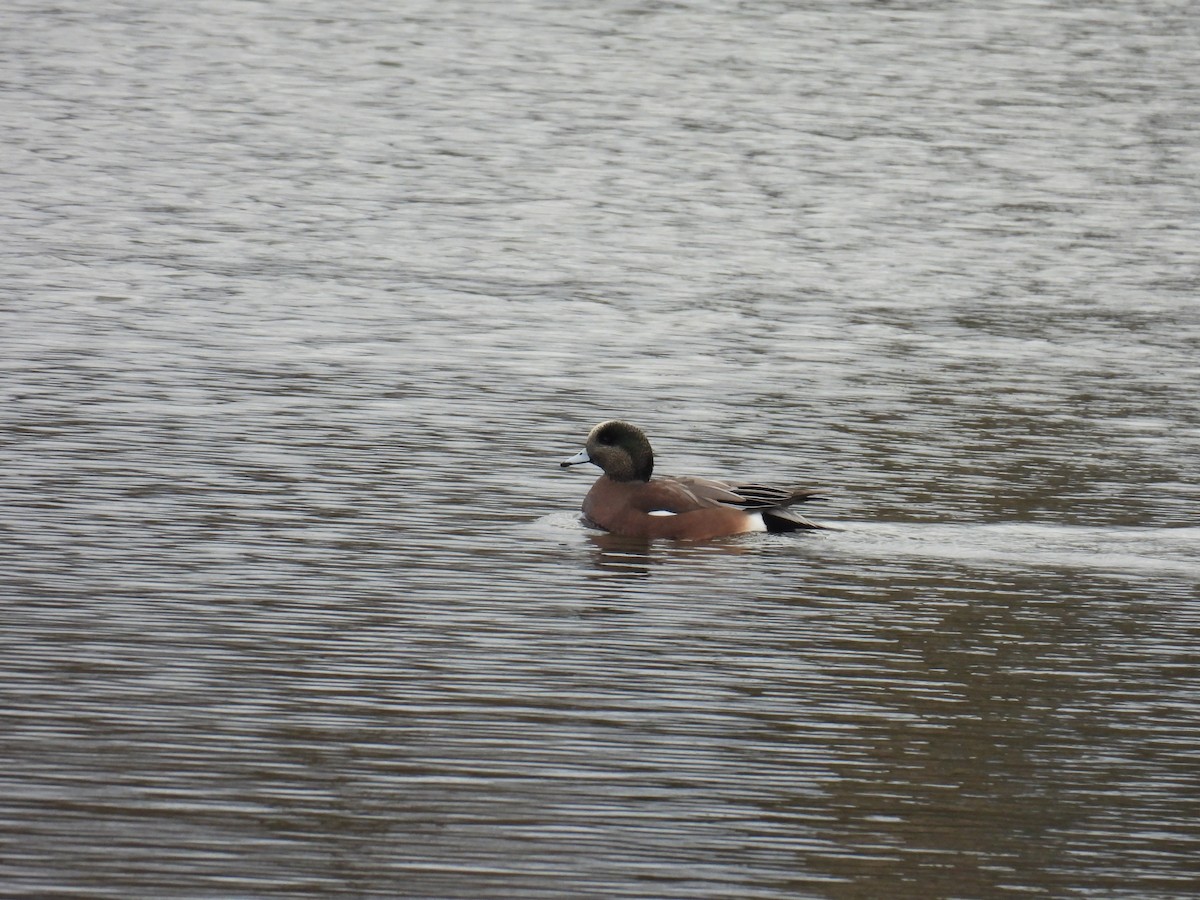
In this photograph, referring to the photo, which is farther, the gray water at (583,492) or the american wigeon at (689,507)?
the american wigeon at (689,507)

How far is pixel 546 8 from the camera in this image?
114 ft

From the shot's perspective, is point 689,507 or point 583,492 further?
point 583,492

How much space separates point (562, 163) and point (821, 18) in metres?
10.6

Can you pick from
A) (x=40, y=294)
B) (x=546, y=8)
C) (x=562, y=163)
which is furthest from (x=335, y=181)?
(x=546, y=8)

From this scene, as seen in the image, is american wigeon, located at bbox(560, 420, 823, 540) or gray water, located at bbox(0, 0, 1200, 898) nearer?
gray water, located at bbox(0, 0, 1200, 898)

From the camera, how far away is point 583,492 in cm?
1203

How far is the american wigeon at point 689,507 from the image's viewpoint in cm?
1109

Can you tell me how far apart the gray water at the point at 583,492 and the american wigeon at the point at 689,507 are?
0.38 feet

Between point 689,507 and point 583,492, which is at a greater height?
point 689,507

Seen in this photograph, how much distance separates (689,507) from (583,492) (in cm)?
94

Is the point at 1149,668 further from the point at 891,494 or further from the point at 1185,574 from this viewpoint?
the point at 891,494

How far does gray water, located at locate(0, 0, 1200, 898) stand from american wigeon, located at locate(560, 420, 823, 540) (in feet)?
0.38

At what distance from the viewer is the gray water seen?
6.63 metres

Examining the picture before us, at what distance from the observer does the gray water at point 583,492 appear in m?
6.63
